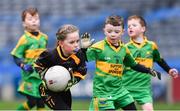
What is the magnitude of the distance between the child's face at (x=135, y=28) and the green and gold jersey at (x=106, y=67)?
1.26 metres

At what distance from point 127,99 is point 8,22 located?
1559 cm

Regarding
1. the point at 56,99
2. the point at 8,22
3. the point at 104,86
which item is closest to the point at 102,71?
the point at 104,86

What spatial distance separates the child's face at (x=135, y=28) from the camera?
33.9ft

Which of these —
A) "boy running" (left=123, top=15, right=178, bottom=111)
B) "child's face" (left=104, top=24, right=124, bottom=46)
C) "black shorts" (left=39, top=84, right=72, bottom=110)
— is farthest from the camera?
"boy running" (left=123, top=15, right=178, bottom=111)

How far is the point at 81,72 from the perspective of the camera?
8461 mm

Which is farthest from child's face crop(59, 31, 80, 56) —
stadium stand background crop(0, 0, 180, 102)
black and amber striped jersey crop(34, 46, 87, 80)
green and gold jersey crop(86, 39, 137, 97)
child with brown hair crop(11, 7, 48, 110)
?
stadium stand background crop(0, 0, 180, 102)

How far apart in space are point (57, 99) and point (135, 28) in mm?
2600

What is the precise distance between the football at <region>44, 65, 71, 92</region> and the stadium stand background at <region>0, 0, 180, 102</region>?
40.5 feet

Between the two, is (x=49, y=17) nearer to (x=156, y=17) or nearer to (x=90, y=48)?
(x=156, y=17)

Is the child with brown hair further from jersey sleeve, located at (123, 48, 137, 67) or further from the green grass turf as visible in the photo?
the green grass turf

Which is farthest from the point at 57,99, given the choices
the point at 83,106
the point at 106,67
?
the point at 83,106

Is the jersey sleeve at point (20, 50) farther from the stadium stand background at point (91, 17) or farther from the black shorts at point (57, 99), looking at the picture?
the stadium stand background at point (91, 17)

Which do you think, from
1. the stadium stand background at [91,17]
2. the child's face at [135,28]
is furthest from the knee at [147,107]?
the stadium stand background at [91,17]

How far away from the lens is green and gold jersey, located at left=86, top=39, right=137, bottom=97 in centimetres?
900
